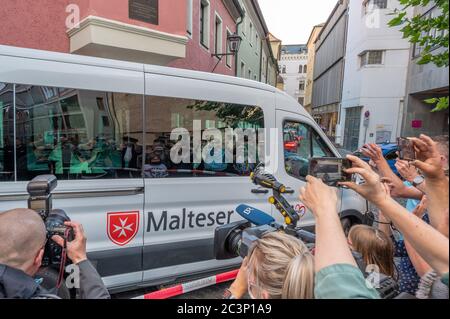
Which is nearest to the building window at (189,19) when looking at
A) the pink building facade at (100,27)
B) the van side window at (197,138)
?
the pink building facade at (100,27)

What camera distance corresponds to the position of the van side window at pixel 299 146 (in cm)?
327

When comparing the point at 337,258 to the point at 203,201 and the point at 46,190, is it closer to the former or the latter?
the point at 46,190

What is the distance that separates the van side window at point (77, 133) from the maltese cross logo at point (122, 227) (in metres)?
0.34

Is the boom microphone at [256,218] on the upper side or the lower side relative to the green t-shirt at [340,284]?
lower

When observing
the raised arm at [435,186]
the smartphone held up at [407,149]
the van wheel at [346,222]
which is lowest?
the van wheel at [346,222]

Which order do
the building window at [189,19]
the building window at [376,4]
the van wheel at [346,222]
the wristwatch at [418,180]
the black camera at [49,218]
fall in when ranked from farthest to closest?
1. the building window at [189,19]
2. the building window at [376,4]
3. the van wheel at [346,222]
4. the wristwatch at [418,180]
5. the black camera at [49,218]

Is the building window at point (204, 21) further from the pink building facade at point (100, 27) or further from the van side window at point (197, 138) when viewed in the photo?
the van side window at point (197, 138)

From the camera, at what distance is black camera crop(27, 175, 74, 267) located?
1.34 meters

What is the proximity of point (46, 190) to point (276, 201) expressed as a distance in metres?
1.30

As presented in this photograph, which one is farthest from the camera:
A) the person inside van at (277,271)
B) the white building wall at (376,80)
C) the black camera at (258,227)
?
the white building wall at (376,80)

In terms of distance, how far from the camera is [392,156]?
8250mm

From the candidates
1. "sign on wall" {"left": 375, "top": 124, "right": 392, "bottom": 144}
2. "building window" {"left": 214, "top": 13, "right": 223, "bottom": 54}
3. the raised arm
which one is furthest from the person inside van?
"sign on wall" {"left": 375, "top": 124, "right": 392, "bottom": 144}

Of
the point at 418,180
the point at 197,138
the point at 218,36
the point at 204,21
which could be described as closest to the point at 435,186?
the point at 418,180
